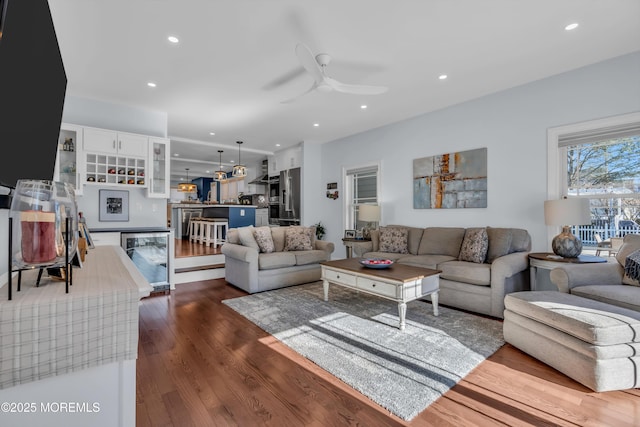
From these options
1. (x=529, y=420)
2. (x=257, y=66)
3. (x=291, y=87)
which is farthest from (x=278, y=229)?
(x=529, y=420)

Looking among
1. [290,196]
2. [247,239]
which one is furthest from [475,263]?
[290,196]

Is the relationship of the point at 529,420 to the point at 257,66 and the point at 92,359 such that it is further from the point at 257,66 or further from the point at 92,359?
the point at 257,66

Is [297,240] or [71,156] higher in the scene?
[71,156]

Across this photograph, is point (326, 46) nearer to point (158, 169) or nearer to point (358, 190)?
point (158, 169)

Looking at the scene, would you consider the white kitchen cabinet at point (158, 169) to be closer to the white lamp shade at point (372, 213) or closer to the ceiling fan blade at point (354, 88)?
the ceiling fan blade at point (354, 88)

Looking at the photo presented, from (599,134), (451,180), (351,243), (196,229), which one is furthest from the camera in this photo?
(196,229)

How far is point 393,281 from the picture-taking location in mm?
2871

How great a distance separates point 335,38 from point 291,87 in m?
1.27

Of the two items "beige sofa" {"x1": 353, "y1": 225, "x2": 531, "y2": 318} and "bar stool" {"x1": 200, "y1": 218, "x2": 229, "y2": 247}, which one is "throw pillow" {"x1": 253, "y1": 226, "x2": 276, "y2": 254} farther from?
"bar stool" {"x1": 200, "y1": 218, "x2": 229, "y2": 247}

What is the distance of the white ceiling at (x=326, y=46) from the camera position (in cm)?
246

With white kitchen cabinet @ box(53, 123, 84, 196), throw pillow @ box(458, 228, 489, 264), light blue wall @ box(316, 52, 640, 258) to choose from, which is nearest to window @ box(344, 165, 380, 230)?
light blue wall @ box(316, 52, 640, 258)

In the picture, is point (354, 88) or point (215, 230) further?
point (215, 230)

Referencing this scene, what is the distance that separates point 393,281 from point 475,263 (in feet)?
4.58

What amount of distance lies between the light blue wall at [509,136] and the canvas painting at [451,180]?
0.31ft
